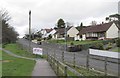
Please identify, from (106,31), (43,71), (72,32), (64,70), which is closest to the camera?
(64,70)

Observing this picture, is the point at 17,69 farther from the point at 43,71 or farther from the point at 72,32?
the point at 72,32

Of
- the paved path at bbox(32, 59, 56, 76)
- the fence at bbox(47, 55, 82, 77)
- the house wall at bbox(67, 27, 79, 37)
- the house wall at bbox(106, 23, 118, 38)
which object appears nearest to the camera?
the fence at bbox(47, 55, 82, 77)

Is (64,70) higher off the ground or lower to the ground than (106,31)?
lower

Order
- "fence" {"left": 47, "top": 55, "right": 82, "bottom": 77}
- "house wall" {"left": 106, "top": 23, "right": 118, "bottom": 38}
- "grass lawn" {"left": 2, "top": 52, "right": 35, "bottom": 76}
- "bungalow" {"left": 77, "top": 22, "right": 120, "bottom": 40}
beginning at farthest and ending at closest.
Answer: "house wall" {"left": 106, "top": 23, "right": 118, "bottom": 38}
"bungalow" {"left": 77, "top": 22, "right": 120, "bottom": 40}
"grass lawn" {"left": 2, "top": 52, "right": 35, "bottom": 76}
"fence" {"left": 47, "top": 55, "right": 82, "bottom": 77}

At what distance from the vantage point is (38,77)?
50.3ft

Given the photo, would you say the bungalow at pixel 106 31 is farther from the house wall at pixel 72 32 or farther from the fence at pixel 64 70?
the fence at pixel 64 70

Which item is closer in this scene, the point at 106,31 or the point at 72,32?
the point at 106,31

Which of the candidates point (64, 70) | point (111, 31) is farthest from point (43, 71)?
point (111, 31)

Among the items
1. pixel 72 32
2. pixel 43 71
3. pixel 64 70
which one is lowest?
pixel 43 71

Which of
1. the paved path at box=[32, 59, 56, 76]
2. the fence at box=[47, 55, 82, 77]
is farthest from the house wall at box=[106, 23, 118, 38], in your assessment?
the fence at box=[47, 55, 82, 77]

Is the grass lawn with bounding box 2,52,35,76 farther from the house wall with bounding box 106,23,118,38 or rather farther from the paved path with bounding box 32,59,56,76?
the house wall with bounding box 106,23,118,38

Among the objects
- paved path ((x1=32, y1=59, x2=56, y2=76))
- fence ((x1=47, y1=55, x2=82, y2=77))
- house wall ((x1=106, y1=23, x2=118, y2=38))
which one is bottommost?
paved path ((x1=32, y1=59, x2=56, y2=76))

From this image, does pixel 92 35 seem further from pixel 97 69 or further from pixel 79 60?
pixel 97 69

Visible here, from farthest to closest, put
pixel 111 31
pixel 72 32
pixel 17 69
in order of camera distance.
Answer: pixel 72 32, pixel 111 31, pixel 17 69
